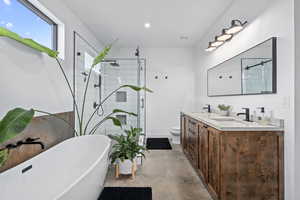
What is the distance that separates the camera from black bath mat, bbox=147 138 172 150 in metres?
4.46

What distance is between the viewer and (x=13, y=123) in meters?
1.13

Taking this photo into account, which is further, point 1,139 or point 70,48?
point 70,48

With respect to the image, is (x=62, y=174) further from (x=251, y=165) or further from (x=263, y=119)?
(x=263, y=119)

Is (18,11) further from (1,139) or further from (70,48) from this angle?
(1,139)

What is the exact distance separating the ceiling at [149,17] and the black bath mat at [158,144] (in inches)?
102

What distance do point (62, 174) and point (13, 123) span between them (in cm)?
118

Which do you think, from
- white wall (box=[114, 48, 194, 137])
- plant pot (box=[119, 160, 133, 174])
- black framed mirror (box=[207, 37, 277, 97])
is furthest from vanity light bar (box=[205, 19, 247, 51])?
plant pot (box=[119, 160, 133, 174])

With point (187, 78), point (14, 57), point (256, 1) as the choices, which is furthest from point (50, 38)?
point (187, 78)

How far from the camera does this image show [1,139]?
1.02m

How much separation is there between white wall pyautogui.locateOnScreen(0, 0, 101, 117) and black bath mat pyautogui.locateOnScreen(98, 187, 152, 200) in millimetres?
1254

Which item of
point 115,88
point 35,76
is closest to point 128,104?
point 115,88

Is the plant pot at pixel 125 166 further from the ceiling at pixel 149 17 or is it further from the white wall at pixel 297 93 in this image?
the ceiling at pixel 149 17

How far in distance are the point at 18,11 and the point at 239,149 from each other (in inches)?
109

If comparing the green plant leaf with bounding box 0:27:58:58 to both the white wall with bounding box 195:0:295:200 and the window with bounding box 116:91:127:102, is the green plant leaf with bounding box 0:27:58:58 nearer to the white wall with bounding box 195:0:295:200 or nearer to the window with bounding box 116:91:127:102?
the white wall with bounding box 195:0:295:200
